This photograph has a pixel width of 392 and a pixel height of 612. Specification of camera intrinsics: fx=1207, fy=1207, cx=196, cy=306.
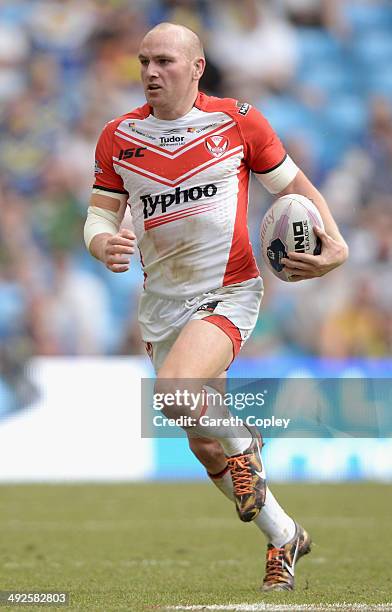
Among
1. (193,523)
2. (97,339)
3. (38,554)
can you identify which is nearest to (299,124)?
(97,339)

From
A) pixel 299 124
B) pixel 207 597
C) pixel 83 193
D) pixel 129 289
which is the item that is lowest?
pixel 207 597

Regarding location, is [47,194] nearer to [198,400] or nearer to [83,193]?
[83,193]

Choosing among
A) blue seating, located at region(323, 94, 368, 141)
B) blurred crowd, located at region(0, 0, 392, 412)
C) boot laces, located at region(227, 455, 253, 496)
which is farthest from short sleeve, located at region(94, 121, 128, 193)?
blue seating, located at region(323, 94, 368, 141)

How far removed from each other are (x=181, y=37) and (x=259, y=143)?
2.11 ft

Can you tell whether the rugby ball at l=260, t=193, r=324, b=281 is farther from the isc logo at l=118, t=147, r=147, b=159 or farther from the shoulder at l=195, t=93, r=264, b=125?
the isc logo at l=118, t=147, r=147, b=159

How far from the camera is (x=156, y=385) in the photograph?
17.7 feet

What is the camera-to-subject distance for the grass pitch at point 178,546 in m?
5.66

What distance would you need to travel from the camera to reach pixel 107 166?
598cm

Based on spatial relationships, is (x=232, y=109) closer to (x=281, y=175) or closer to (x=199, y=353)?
(x=281, y=175)

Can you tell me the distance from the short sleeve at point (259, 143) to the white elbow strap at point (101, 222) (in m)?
0.73

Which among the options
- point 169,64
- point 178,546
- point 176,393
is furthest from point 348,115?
point 176,393

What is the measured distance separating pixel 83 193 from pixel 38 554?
9.19 metres

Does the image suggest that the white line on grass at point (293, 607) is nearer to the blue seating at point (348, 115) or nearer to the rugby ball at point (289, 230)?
the rugby ball at point (289, 230)

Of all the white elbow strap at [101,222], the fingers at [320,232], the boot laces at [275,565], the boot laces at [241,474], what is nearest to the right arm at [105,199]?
the white elbow strap at [101,222]
